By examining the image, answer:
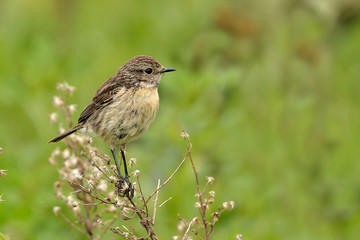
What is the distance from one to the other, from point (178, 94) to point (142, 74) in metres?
1.49

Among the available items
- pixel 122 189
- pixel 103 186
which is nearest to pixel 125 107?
pixel 122 189

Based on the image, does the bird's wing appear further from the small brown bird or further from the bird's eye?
the bird's eye

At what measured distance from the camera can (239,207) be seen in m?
7.91

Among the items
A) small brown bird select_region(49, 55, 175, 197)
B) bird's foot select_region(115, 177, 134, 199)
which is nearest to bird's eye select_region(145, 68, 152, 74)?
small brown bird select_region(49, 55, 175, 197)

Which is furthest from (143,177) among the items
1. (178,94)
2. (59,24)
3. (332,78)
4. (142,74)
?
(59,24)

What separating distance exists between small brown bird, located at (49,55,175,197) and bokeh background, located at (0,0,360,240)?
1158 millimetres

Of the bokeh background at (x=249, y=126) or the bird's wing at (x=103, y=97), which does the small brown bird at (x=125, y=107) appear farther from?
the bokeh background at (x=249, y=126)

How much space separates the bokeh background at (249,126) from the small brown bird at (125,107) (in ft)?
3.80

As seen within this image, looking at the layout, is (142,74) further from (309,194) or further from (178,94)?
(309,194)

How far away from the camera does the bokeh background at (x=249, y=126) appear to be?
745 centimetres

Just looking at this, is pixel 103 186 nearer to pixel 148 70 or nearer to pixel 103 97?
pixel 103 97

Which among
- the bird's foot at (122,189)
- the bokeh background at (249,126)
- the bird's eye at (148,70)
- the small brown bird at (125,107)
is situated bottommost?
the bird's foot at (122,189)

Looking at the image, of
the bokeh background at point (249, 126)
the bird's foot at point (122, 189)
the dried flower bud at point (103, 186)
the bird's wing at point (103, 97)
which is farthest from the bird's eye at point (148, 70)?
the dried flower bud at point (103, 186)

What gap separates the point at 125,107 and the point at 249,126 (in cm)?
263
